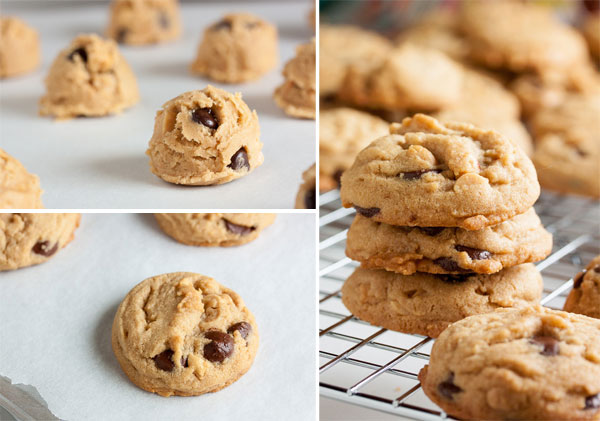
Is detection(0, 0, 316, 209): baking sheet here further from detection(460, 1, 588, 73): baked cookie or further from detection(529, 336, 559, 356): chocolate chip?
detection(460, 1, 588, 73): baked cookie

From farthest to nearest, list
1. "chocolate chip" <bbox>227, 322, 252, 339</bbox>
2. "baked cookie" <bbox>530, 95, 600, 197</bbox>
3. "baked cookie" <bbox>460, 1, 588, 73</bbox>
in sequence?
"baked cookie" <bbox>460, 1, 588, 73</bbox> < "baked cookie" <bbox>530, 95, 600, 197</bbox> < "chocolate chip" <bbox>227, 322, 252, 339</bbox>

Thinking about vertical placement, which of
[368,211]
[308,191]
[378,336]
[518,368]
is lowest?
[378,336]

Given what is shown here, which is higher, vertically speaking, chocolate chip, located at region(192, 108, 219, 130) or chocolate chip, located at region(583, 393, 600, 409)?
chocolate chip, located at region(192, 108, 219, 130)

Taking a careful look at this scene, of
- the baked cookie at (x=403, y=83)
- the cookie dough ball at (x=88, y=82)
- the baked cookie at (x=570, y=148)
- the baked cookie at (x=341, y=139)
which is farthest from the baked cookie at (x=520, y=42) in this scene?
the cookie dough ball at (x=88, y=82)

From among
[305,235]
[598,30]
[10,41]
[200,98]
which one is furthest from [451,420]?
[598,30]

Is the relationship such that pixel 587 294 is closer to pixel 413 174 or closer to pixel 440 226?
pixel 440 226

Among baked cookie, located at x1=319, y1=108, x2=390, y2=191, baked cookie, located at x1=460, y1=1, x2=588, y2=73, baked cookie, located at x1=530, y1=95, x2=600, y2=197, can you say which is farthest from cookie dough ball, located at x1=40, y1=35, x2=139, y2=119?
baked cookie, located at x1=460, y1=1, x2=588, y2=73

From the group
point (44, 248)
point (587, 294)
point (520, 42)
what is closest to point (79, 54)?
point (44, 248)
